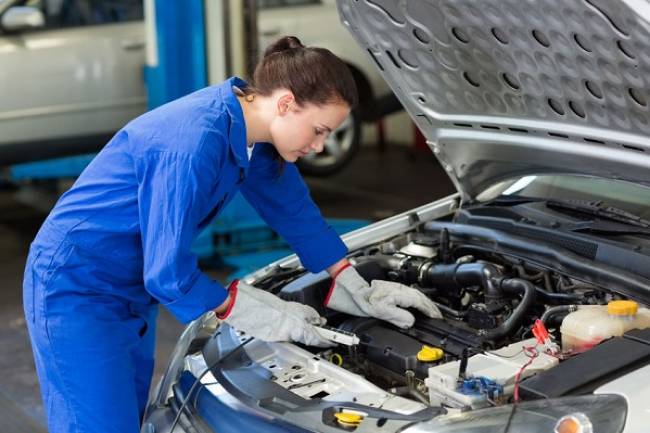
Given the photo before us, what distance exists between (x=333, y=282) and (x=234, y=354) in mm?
361

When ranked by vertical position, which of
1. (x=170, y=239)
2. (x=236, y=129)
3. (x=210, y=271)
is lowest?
(x=210, y=271)

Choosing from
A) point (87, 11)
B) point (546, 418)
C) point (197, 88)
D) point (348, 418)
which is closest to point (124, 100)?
point (87, 11)

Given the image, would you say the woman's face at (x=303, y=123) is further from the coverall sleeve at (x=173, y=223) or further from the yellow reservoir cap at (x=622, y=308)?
the yellow reservoir cap at (x=622, y=308)

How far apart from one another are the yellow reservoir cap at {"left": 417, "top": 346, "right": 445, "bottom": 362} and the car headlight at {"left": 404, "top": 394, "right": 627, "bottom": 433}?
1.10ft

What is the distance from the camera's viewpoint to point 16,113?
6.03 metres

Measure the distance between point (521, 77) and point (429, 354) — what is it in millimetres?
773

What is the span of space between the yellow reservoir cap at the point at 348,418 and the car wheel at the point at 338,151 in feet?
18.0

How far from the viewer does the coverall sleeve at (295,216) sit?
274 cm

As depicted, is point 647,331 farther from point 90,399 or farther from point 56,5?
point 56,5

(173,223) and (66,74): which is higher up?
(173,223)

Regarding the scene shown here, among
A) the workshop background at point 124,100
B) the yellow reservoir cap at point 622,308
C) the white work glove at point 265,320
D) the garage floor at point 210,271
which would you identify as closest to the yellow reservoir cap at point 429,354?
the white work glove at point 265,320

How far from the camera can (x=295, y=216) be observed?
9.14ft

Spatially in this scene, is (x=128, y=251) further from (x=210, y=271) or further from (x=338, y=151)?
(x=338, y=151)

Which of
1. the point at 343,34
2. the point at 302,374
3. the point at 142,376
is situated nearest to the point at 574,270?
the point at 302,374
